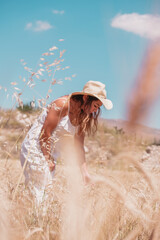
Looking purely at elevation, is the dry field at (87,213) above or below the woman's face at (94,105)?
below

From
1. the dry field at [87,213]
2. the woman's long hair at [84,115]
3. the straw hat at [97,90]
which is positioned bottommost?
the dry field at [87,213]

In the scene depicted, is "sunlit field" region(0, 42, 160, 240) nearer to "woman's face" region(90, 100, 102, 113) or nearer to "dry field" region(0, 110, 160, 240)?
"dry field" region(0, 110, 160, 240)

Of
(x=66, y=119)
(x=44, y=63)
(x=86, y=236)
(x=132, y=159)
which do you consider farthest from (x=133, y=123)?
(x=66, y=119)

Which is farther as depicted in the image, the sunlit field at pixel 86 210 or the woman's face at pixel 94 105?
the woman's face at pixel 94 105

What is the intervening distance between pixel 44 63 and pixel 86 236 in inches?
39.4

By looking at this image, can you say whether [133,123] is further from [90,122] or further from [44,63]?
[90,122]

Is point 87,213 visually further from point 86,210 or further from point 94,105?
point 94,105

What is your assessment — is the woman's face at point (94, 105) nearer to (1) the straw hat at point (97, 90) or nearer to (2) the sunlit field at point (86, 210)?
(1) the straw hat at point (97, 90)

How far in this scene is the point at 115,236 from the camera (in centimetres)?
111

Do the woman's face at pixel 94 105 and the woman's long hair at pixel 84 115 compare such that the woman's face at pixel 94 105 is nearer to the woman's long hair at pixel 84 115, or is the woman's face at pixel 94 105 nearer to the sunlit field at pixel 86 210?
the woman's long hair at pixel 84 115

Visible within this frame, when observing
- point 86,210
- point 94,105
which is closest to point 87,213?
point 86,210

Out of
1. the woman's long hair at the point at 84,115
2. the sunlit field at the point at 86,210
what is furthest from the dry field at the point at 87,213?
the woman's long hair at the point at 84,115

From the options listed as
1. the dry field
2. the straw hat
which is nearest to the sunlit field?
the dry field

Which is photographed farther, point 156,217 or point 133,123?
point 156,217
